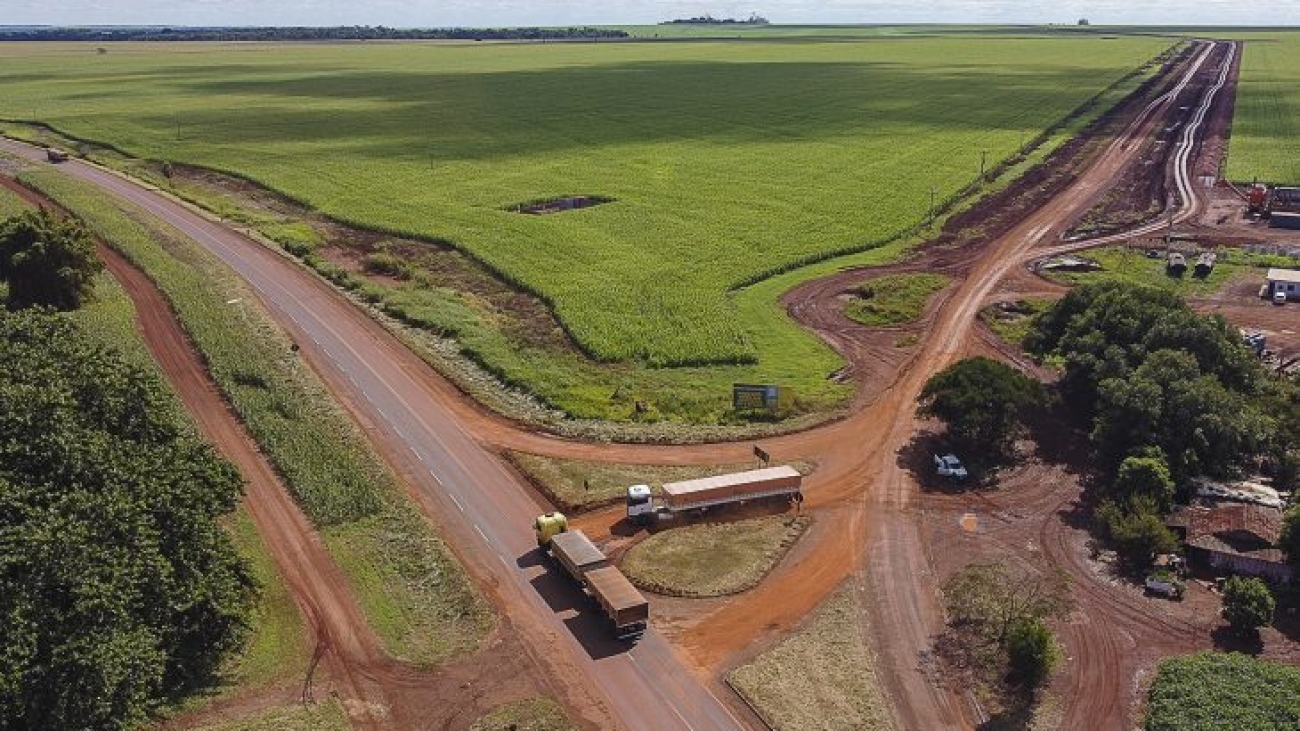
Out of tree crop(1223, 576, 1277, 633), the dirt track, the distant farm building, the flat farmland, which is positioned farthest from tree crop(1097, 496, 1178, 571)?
the flat farmland

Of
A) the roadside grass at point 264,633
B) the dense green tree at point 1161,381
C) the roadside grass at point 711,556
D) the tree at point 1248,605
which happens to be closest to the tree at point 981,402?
the dense green tree at point 1161,381

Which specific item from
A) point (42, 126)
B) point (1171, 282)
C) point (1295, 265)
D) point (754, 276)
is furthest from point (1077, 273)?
point (42, 126)

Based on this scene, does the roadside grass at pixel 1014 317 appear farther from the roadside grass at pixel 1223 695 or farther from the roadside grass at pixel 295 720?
the roadside grass at pixel 295 720

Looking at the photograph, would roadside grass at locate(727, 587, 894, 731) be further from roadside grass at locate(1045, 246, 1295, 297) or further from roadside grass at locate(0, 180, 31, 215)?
roadside grass at locate(0, 180, 31, 215)

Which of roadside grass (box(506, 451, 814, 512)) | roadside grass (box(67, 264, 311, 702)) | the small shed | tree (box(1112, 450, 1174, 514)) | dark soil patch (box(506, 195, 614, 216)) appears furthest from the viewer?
dark soil patch (box(506, 195, 614, 216))

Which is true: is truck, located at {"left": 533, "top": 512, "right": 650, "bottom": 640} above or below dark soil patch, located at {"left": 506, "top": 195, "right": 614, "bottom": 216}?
below

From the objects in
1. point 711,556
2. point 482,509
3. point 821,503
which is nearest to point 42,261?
point 482,509
